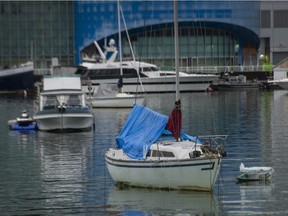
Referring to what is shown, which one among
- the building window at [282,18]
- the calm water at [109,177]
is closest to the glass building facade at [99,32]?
the building window at [282,18]

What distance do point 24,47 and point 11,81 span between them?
20907 millimetres

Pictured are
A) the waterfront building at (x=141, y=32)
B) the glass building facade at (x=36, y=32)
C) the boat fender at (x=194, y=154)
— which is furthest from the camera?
the glass building facade at (x=36, y=32)

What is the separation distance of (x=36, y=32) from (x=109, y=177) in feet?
319

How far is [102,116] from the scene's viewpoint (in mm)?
74438

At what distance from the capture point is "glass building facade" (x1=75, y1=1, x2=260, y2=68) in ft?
438

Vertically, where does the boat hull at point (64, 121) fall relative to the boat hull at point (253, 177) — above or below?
above

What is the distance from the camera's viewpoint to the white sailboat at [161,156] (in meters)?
33.2

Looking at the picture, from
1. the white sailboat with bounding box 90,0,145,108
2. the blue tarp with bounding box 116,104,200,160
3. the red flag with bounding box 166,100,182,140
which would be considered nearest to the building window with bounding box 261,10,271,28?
the white sailboat with bounding box 90,0,145,108

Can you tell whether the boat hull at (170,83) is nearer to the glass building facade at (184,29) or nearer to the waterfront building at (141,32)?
the glass building facade at (184,29)

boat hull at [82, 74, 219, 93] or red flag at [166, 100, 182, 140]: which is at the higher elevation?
red flag at [166, 100, 182, 140]

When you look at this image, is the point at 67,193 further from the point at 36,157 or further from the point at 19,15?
the point at 19,15

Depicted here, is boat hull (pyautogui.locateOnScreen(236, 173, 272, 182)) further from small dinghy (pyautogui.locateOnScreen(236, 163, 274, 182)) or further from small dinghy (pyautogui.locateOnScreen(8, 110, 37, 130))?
small dinghy (pyautogui.locateOnScreen(8, 110, 37, 130))

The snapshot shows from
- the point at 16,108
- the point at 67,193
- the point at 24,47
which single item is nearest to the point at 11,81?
the point at 24,47

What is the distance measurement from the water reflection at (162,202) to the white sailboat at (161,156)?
0.26 meters
